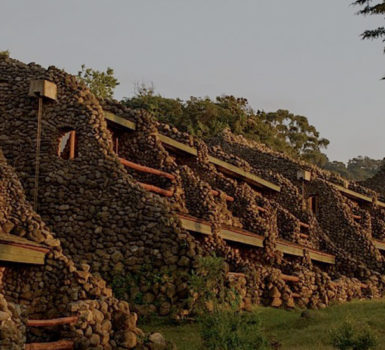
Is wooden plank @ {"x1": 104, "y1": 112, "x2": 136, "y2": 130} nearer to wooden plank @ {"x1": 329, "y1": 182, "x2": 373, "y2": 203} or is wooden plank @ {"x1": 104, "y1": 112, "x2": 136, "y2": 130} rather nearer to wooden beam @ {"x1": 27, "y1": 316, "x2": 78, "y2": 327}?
wooden beam @ {"x1": 27, "y1": 316, "x2": 78, "y2": 327}

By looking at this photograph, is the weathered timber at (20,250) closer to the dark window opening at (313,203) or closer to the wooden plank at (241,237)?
the wooden plank at (241,237)

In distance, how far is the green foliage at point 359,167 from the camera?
109 m

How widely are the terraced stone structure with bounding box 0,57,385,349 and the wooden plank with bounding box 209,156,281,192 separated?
11 cm

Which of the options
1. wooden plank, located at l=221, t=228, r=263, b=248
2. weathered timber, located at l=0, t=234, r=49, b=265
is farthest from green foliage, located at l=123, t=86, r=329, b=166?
weathered timber, located at l=0, t=234, r=49, b=265

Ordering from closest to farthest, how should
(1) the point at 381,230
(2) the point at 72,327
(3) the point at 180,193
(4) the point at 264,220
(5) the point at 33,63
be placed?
(2) the point at 72,327 < (5) the point at 33,63 < (3) the point at 180,193 < (4) the point at 264,220 < (1) the point at 381,230

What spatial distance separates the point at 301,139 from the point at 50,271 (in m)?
56.0

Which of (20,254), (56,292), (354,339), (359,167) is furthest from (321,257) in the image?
(359,167)

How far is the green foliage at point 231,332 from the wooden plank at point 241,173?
1524 cm

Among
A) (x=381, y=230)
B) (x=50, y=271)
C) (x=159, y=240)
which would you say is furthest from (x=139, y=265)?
(x=381, y=230)

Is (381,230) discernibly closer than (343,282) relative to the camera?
No

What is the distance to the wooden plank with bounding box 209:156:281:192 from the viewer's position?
30344mm

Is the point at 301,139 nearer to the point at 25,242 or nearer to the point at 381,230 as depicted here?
the point at 381,230

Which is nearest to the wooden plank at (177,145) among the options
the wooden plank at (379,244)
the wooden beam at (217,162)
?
the wooden beam at (217,162)

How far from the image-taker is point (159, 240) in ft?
64.8
